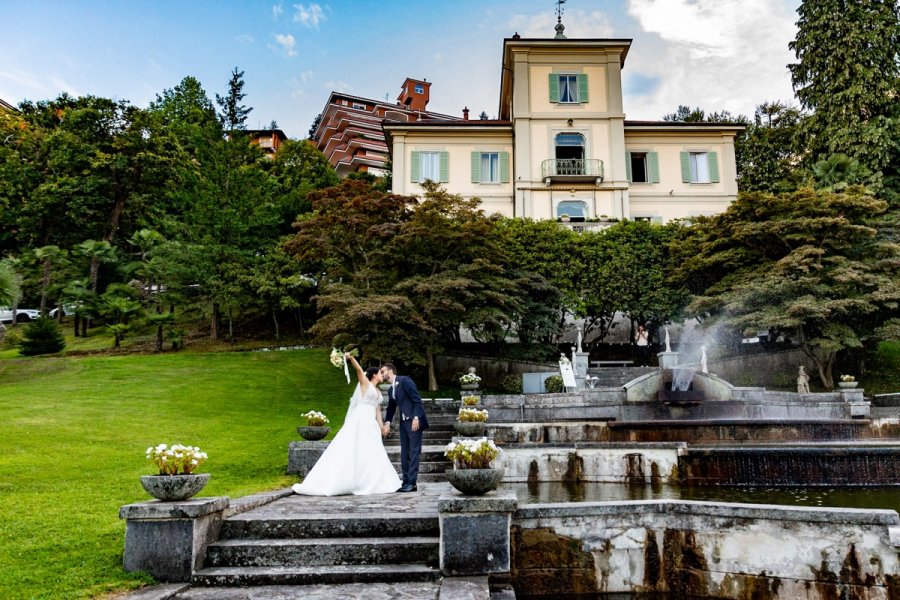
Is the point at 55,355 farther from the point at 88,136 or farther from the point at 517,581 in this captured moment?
the point at 517,581

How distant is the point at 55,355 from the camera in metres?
28.1

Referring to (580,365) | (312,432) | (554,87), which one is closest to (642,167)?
(554,87)

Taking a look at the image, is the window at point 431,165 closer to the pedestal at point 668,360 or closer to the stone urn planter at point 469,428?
the pedestal at point 668,360

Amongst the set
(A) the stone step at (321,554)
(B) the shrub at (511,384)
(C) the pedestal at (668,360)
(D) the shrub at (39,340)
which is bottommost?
(A) the stone step at (321,554)

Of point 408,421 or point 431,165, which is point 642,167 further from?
point 408,421

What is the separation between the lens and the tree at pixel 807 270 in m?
19.6

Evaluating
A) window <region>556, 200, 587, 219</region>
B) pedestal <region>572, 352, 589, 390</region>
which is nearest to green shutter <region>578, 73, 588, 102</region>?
window <region>556, 200, 587, 219</region>

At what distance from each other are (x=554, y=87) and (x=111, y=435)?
1071 inches

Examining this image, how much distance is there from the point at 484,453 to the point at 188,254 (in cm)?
2798

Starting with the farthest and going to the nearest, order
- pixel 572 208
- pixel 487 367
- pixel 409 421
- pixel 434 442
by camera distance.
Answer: pixel 572 208 → pixel 487 367 → pixel 434 442 → pixel 409 421

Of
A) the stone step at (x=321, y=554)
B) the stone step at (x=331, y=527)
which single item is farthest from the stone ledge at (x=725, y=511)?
the stone step at (x=321, y=554)

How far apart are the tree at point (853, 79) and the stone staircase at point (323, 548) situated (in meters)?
30.3

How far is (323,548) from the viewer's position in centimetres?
587

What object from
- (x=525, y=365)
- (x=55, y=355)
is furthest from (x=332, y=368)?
(x=55, y=355)
